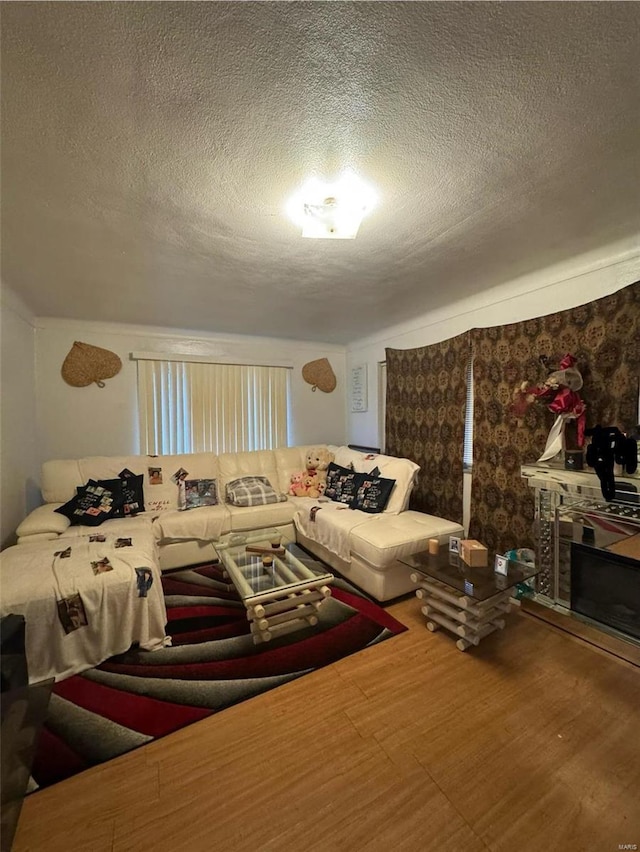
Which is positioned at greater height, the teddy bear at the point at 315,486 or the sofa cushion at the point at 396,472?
the sofa cushion at the point at 396,472

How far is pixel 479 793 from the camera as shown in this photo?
3.56ft

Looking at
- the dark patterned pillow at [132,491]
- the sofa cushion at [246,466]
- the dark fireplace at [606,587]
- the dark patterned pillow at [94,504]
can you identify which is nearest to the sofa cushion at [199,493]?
the sofa cushion at [246,466]

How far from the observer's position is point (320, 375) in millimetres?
4414

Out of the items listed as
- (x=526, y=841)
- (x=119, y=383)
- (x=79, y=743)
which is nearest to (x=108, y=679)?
(x=79, y=743)

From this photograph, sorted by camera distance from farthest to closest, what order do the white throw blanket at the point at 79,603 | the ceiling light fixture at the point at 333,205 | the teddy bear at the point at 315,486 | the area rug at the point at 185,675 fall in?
the teddy bear at the point at 315,486 → the white throw blanket at the point at 79,603 → the ceiling light fixture at the point at 333,205 → the area rug at the point at 185,675

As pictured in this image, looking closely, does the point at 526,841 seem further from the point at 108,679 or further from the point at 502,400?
the point at 502,400

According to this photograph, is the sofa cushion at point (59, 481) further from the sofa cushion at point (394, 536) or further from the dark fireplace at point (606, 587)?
the dark fireplace at point (606, 587)

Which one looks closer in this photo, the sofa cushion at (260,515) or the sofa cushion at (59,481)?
the sofa cushion at (59,481)

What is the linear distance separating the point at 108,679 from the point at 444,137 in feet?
9.29

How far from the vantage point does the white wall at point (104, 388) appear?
3184 mm

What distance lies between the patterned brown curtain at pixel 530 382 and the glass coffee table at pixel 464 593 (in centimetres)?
71

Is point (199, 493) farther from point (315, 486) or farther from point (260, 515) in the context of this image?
point (315, 486)

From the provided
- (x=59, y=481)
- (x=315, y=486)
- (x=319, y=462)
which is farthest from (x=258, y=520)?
(x=59, y=481)

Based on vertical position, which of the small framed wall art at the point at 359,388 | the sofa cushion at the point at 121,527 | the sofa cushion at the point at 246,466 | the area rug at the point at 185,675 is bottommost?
the area rug at the point at 185,675
